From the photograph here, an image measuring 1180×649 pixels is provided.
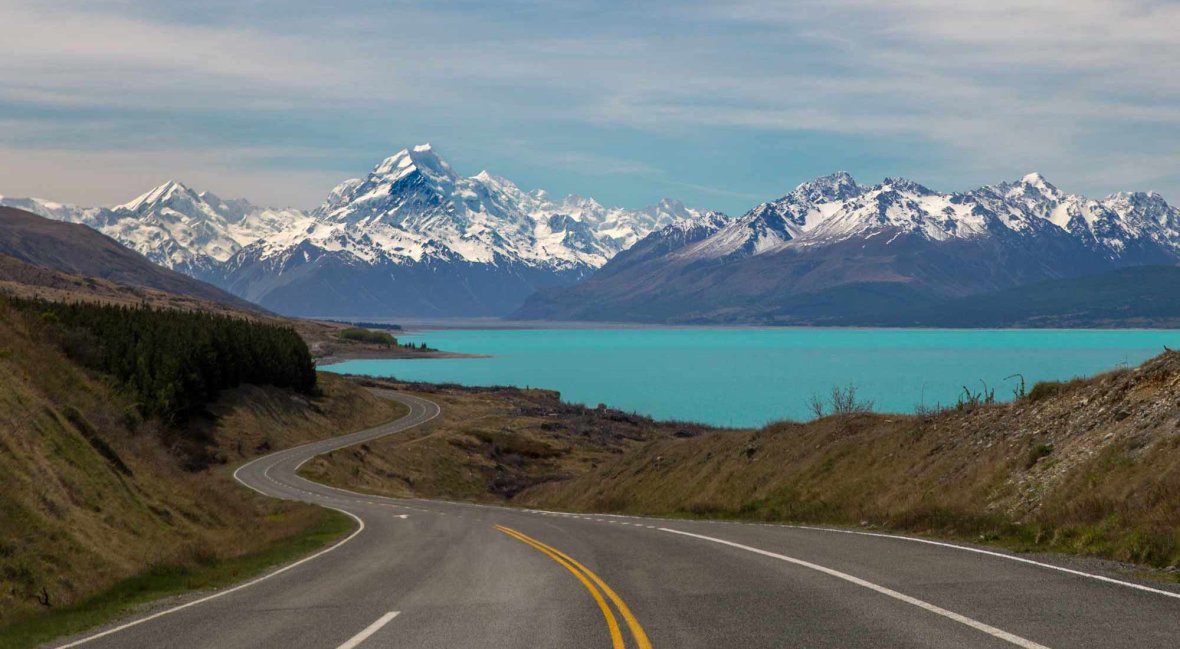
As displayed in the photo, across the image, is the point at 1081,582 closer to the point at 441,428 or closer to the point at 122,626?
the point at 122,626

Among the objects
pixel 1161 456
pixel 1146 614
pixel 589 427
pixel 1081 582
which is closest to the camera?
pixel 1146 614

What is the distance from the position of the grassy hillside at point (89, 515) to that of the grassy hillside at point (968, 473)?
16015mm

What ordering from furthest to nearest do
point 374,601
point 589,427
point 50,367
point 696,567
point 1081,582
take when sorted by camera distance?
point 589,427, point 50,367, point 696,567, point 374,601, point 1081,582

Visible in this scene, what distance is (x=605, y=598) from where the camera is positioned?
15641 millimetres

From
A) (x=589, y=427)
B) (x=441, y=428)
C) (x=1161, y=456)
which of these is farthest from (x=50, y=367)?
(x=589, y=427)

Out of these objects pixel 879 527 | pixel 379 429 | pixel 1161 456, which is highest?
pixel 1161 456

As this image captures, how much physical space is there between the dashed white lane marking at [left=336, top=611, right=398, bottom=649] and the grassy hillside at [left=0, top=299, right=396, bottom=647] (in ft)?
16.4

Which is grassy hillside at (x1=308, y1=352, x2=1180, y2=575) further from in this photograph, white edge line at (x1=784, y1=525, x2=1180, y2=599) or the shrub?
white edge line at (x1=784, y1=525, x2=1180, y2=599)

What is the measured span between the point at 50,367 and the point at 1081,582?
41312mm

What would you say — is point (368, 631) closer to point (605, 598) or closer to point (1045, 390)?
point (605, 598)

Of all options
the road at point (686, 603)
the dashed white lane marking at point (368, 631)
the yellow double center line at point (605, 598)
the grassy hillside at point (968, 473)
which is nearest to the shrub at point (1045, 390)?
the grassy hillside at point (968, 473)

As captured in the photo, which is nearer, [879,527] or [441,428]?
[879,527]

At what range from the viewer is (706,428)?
10731cm

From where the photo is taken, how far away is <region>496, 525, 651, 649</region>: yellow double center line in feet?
40.8
